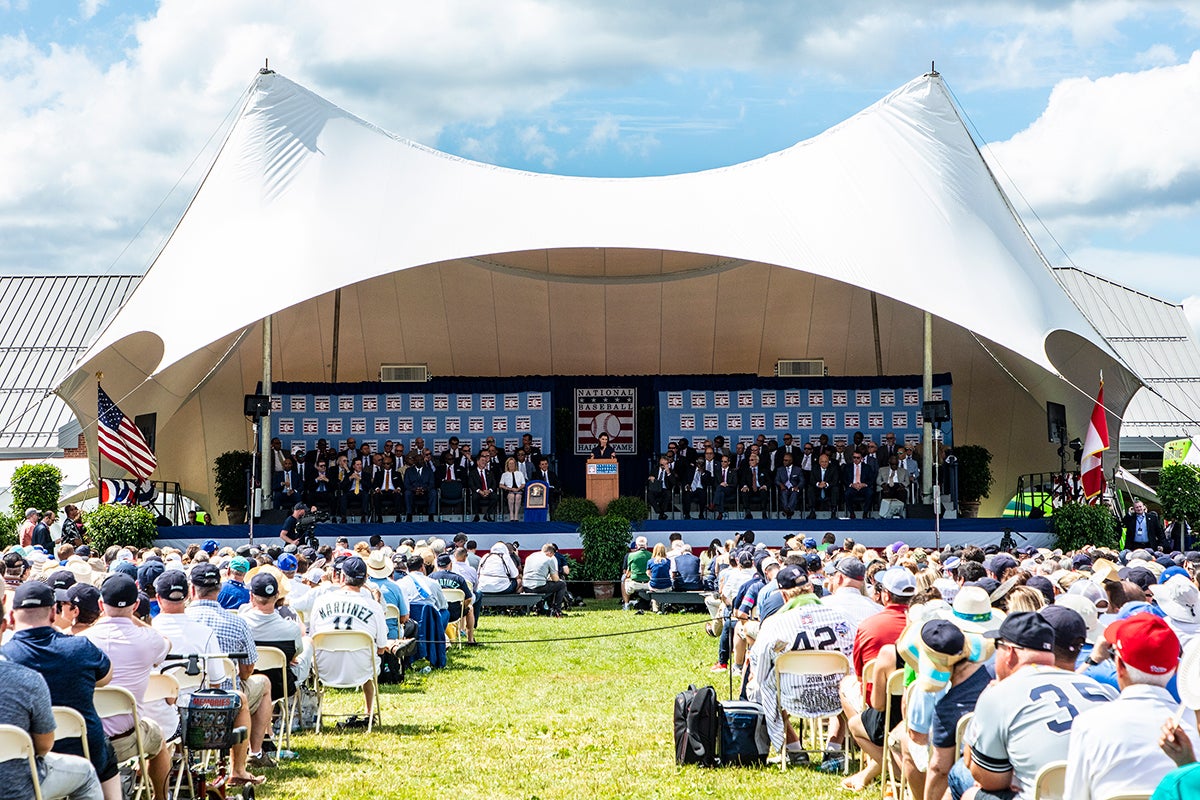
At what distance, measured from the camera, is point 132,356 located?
68.9 feet

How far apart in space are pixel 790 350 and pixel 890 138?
646 centimetres

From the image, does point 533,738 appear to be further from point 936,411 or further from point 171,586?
point 936,411

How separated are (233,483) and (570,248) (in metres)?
8.16

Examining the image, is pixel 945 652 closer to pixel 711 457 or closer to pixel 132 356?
pixel 711 457

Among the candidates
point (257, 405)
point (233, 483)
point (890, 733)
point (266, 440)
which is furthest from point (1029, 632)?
point (233, 483)

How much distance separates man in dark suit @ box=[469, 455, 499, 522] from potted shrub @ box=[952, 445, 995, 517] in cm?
908

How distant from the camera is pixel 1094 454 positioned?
1934 centimetres

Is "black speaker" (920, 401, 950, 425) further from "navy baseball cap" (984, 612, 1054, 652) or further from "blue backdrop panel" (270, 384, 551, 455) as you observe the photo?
"navy baseball cap" (984, 612, 1054, 652)

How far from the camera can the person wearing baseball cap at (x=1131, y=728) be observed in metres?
3.66

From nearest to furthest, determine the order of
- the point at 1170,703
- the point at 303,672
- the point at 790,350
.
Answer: the point at 1170,703, the point at 303,672, the point at 790,350

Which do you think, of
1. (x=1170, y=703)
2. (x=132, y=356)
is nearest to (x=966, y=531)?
(x=132, y=356)

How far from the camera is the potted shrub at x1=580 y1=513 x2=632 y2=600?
19.5 m

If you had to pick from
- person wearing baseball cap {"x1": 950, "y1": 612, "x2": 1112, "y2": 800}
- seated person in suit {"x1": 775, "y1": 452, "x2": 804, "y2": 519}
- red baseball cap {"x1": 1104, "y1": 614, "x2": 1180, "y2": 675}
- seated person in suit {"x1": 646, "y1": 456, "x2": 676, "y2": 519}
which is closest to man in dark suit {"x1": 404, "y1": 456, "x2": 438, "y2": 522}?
seated person in suit {"x1": 646, "y1": 456, "x2": 676, "y2": 519}

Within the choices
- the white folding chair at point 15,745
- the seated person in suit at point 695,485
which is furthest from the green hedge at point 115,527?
the white folding chair at point 15,745
